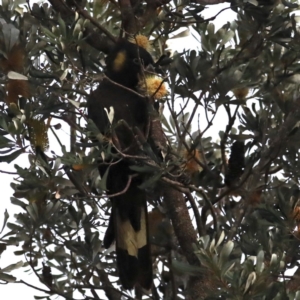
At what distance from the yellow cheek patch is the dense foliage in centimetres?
5

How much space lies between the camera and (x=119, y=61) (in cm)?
259

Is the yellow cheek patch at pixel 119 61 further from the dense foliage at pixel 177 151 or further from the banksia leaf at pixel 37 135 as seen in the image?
the banksia leaf at pixel 37 135

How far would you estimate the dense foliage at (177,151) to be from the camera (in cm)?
200

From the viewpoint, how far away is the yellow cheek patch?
256 cm

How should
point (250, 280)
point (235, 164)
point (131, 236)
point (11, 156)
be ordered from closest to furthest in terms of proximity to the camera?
point (250, 280) → point (11, 156) → point (235, 164) → point (131, 236)

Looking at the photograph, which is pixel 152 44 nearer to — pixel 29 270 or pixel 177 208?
pixel 177 208

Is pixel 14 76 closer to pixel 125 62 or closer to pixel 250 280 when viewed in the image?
pixel 125 62

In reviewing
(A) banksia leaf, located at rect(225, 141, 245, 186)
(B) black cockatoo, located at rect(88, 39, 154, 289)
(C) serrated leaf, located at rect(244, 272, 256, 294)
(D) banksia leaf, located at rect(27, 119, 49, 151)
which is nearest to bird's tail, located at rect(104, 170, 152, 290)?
(B) black cockatoo, located at rect(88, 39, 154, 289)

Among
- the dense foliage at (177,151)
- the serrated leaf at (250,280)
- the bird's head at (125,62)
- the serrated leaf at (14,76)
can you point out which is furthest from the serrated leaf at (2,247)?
the serrated leaf at (250,280)

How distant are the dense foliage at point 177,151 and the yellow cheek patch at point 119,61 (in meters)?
0.05

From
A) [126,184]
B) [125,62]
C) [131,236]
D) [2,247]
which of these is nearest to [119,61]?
[125,62]

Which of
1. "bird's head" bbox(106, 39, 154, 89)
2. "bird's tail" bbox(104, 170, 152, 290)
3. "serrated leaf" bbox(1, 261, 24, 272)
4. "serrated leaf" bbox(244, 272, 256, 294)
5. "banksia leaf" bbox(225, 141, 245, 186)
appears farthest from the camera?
"bird's head" bbox(106, 39, 154, 89)

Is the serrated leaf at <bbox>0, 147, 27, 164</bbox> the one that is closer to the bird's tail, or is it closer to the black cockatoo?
the black cockatoo

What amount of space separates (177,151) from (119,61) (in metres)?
0.52
